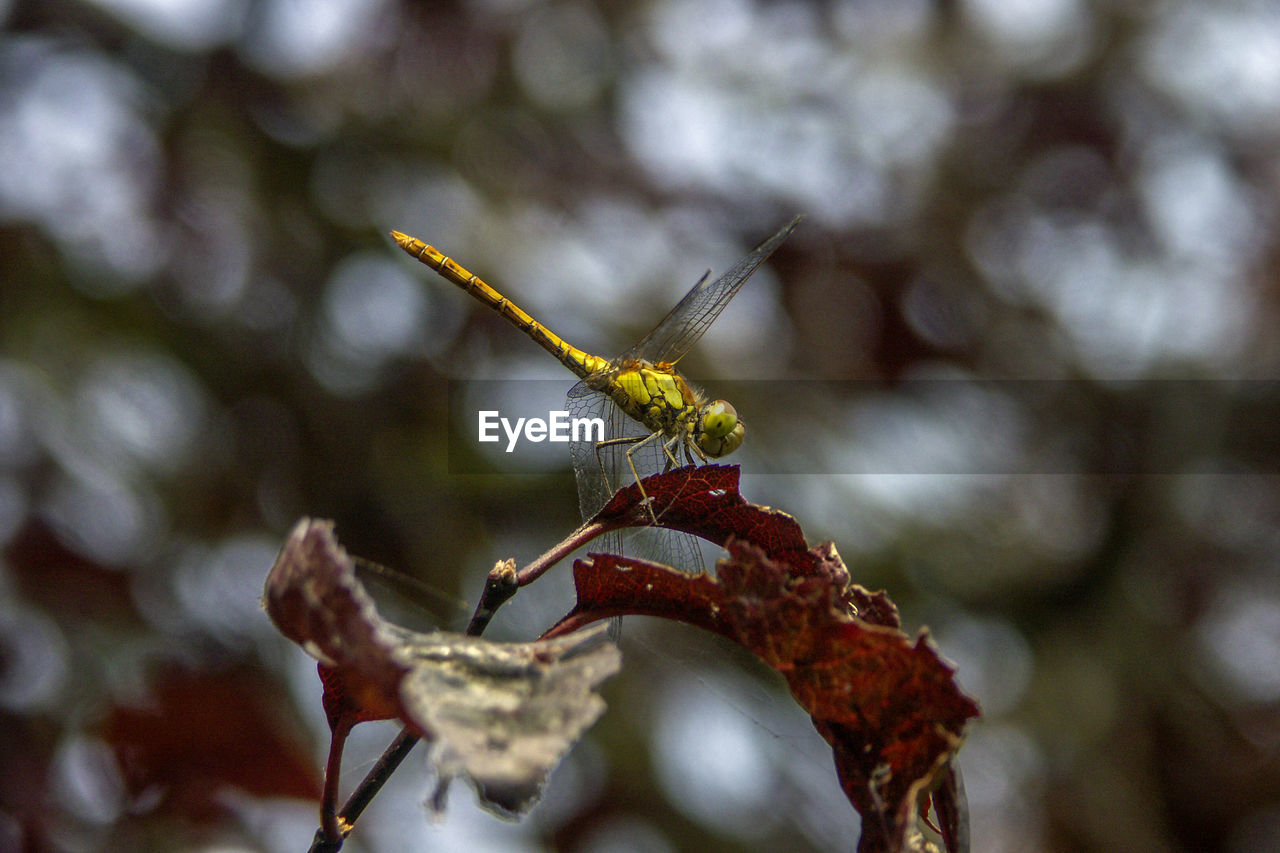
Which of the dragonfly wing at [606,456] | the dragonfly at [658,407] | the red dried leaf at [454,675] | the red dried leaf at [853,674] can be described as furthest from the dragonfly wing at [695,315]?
the red dried leaf at [454,675]

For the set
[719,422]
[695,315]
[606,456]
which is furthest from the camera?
[695,315]

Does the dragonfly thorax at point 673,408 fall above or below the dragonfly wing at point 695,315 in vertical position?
below

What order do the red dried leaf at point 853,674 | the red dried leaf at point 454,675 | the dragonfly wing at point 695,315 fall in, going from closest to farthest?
1. the red dried leaf at point 454,675
2. the red dried leaf at point 853,674
3. the dragonfly wing at point 695,315

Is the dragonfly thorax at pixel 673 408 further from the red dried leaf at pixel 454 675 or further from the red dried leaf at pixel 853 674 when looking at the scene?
the red dried leaf at pixel 454 675

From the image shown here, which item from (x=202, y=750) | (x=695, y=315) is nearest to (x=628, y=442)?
(x=695, y=315)

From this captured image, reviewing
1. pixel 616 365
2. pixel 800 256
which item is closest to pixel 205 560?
pixel 616 365

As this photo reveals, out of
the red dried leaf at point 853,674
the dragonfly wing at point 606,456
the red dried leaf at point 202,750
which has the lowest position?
the red dried leaf at point 202,750

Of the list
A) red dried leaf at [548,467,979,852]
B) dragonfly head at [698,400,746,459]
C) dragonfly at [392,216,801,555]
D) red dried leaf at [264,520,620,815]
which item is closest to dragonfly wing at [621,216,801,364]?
dragonfly at [392,216,801,555]

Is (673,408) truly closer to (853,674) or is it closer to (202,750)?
(853,674)

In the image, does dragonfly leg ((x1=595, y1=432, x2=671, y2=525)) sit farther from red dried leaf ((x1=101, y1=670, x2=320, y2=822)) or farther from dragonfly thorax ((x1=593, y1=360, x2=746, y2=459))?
red dried leaf ((x1=101, y1=670, x2=320, y2=822))
